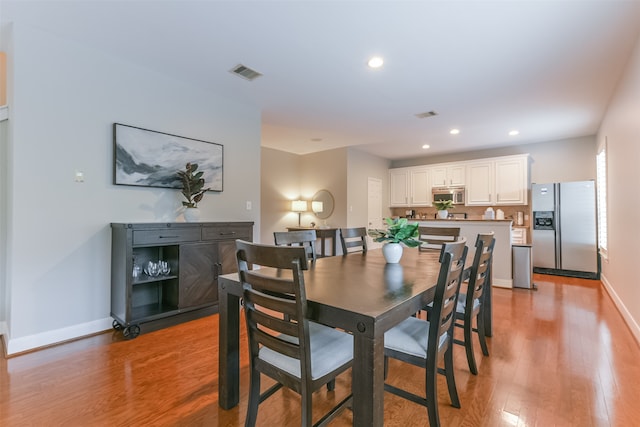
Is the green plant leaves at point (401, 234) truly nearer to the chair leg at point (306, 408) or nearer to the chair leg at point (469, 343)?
the chair leg at point (469, 343)

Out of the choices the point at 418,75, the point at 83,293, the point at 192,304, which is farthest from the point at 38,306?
the point at 418,75

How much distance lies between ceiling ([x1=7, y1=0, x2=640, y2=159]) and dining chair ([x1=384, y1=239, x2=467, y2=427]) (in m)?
1.78

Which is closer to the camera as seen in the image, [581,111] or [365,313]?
[365,313]

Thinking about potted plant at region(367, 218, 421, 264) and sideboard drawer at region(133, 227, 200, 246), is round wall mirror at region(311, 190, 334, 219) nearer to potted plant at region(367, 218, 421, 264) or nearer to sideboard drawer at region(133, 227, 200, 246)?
sideboard drawer at region(133, 227, 200, 246)

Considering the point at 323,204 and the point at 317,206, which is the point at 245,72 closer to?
the point at 317,206

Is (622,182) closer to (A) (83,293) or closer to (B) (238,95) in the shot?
(B) (238,95)

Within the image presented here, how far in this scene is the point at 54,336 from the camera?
8.25 ft

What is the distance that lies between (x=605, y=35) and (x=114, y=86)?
4.20m

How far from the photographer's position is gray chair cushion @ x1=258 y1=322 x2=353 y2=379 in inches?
50.4

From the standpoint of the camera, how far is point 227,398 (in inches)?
65.5

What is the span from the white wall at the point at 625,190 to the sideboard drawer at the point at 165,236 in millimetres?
3879

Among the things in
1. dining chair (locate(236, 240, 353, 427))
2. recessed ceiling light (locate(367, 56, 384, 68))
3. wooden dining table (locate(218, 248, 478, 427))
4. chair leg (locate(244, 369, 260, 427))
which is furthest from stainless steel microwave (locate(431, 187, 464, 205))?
chair leg (locate(244, 369, 260, 427))

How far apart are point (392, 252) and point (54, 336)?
9.25 feet

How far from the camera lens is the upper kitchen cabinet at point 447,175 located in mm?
6629
